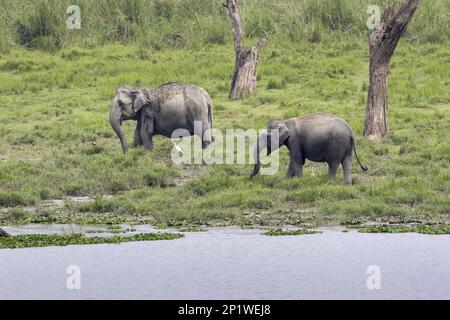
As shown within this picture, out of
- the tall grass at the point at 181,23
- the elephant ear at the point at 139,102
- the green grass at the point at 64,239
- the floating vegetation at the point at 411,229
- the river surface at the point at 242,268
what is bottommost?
the river surface at the point at 242,268

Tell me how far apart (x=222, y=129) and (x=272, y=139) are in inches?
180

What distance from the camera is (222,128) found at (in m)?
24.6

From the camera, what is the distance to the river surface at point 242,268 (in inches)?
555

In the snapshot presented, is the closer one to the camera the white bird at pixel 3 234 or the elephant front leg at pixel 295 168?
the white bird at pixel 3 234

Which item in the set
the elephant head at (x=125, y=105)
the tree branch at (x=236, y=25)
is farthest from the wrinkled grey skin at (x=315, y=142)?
the tree branch at (x=236, y=25)

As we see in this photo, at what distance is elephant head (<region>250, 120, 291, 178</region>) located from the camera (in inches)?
787

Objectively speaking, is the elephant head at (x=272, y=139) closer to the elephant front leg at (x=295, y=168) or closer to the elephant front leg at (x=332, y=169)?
the elephant front leg at (x=295, y=168)

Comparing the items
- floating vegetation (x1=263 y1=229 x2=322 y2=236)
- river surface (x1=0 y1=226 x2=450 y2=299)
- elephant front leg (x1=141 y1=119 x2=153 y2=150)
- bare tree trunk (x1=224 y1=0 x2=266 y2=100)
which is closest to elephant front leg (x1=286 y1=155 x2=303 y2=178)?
river surface (x1=0 y1=226 x2=450 y2=299)

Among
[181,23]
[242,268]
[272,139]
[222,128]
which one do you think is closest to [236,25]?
[222,128]

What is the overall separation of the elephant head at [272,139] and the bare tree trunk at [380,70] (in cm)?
363

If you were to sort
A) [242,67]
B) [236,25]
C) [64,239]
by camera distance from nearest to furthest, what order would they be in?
[64,239], [242,67], [236,25]

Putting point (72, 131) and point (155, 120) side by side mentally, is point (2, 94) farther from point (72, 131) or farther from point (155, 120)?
point (155, 120)

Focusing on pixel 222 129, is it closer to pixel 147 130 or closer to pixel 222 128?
pixel 222 128

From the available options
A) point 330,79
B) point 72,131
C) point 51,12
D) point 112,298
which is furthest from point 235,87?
point 112,298
